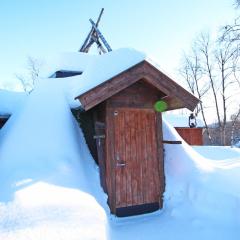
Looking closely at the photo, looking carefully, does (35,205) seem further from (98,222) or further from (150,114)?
(150,114)

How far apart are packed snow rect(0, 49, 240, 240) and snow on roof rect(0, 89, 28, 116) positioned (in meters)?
0.41

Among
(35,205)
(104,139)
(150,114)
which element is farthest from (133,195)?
(35,205)

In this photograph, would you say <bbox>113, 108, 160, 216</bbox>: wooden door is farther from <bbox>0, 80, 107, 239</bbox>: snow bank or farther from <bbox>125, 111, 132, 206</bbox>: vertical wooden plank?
<bbox>0, 80, 107, 239</bbox>: snow bank

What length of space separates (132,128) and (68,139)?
1504 mm

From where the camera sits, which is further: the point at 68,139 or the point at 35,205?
the point at 68,139

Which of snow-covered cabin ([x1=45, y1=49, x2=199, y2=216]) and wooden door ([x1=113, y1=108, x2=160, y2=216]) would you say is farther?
wooden door ([x1=113, y1=108, x2=160, y2=216])

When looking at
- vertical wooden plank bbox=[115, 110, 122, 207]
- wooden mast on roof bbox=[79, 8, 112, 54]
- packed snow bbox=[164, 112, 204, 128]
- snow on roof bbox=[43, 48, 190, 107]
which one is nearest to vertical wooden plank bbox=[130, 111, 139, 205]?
vertical wooden plank bbox=[115, 110, 122, 207]

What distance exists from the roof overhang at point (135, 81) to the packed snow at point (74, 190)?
1.19ft

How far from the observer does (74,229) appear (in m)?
3.58

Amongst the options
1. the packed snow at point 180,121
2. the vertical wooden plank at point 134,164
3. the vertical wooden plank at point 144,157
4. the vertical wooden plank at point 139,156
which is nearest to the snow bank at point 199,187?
the vertical wooden plank at point 144,157

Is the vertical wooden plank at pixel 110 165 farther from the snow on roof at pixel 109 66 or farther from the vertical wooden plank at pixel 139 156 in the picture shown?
the snow on roof at pixel 109 66

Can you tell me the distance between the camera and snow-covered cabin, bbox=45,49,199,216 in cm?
576

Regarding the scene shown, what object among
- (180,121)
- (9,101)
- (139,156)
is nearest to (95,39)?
(9,101)

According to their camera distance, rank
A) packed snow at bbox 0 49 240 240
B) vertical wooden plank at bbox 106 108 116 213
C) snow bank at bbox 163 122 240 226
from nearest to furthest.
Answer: packed snow at bbox 0 49 240 240 → snow bank at bbox 163 122 240 226 → vertical wooden plank at bbox 106 108 116 213
